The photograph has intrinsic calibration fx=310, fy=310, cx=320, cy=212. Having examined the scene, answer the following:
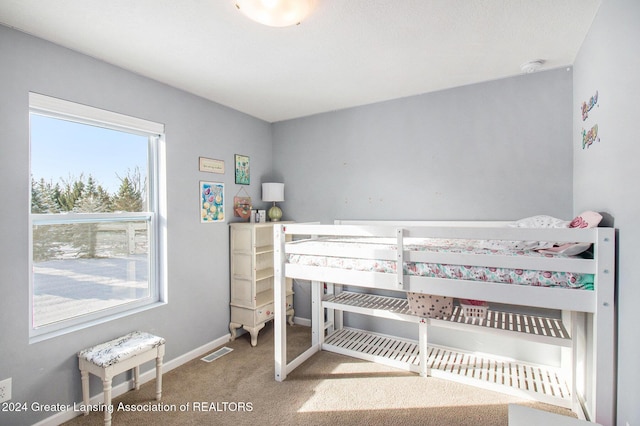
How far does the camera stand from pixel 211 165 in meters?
3.01

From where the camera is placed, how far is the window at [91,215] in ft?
6.48

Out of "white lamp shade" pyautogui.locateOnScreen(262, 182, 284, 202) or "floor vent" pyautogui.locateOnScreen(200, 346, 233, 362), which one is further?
"white lamp shade" pyautogui.locateOnScreen(262, 182, 284, 202)

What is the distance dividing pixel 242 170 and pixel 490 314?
2.71 metres

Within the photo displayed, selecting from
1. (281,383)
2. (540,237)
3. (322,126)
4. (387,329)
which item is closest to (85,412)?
(281,383)

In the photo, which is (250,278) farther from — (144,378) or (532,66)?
(532,66)

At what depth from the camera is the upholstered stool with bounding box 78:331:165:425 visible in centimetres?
190

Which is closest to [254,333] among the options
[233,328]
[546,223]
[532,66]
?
[233,328]

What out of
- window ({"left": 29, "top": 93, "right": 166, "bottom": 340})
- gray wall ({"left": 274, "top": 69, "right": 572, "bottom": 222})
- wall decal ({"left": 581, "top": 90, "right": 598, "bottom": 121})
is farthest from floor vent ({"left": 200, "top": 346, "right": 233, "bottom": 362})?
wall decal ({"left": 581, "top": 90, "right": 598, "bottom": 121})

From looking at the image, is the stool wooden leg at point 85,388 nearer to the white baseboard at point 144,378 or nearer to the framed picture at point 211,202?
the white baseboard at point 144,378

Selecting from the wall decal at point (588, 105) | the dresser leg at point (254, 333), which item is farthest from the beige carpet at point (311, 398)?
the wall decal at point (588, 105)

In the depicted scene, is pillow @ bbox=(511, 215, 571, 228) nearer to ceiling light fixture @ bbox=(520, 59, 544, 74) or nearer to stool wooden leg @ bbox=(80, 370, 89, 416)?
ceiling light fixture @ bbox=(520, 59, 544, 74)

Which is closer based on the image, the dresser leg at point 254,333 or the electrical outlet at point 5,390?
the electrical outlet at point 5,390

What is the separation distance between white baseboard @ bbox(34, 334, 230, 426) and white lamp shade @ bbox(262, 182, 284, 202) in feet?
4.93

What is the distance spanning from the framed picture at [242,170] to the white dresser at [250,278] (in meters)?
0.49
